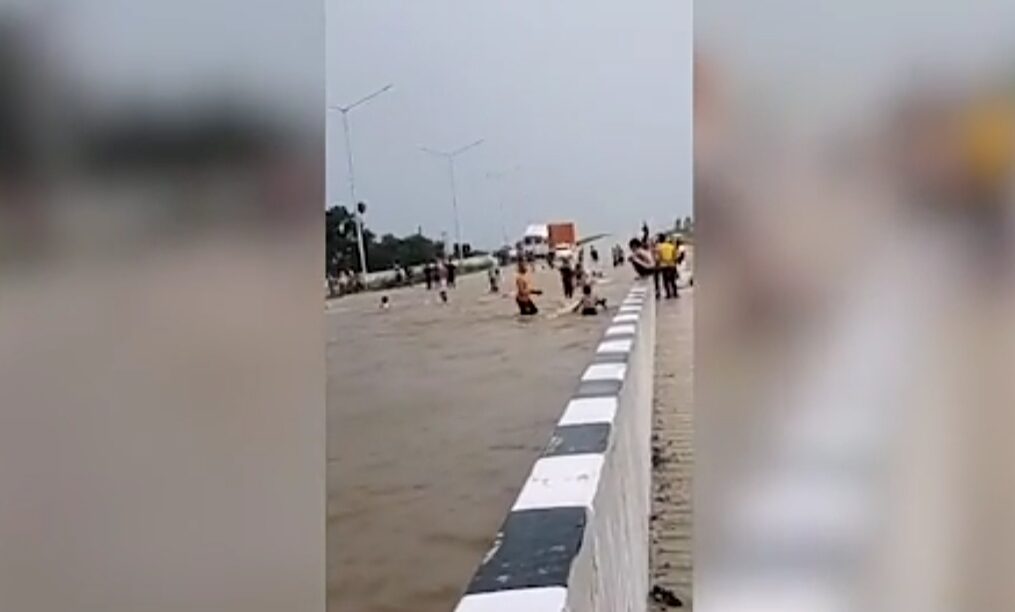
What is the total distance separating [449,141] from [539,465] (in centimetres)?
38

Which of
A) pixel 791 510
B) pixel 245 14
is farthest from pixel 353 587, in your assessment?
pixel 245 14

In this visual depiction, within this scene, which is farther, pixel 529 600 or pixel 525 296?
pixel 525 296

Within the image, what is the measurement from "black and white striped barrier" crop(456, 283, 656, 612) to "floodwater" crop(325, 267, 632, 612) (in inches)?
1.0

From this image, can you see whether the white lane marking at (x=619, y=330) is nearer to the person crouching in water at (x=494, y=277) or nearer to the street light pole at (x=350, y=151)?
the person crouching in water at (x=494, y=277)

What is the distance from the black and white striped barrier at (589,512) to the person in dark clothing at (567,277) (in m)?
0.07

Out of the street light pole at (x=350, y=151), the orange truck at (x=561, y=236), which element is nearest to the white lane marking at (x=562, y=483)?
the orange truck at (x=561, y=236)

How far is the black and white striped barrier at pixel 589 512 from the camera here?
1.16 metres

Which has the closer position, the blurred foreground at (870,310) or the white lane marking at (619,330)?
the blurred foreground at (870,310)

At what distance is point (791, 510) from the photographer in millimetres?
1125

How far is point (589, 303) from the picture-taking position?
1.26 m

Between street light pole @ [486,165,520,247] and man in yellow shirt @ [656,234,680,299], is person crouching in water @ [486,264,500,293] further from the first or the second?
man in yellow shirt @ [656,234,680,299]

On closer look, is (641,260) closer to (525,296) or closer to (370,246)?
(525,296)

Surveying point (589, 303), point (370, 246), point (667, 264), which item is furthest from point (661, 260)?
point (370, 246)

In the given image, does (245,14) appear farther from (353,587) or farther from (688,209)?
(353,587)
